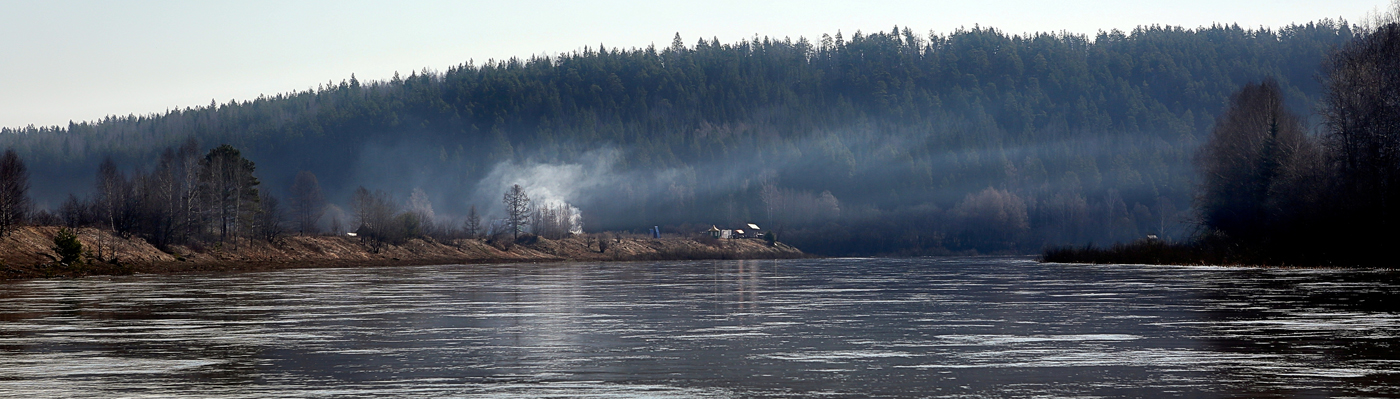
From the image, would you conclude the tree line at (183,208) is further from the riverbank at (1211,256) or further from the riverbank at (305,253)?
the riverbank at (1211,256)

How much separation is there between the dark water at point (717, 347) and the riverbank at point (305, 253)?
166 feet

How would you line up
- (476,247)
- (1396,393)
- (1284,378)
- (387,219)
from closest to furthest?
(1396,393), (1284,378), (387,219), (476,247)

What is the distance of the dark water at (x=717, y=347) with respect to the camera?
1499cm

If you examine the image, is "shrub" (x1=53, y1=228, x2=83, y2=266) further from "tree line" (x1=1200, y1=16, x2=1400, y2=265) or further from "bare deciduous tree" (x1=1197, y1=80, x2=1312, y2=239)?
"bare deciduous tree" (x1=1197, y1=80, x2=1312, y2=239)

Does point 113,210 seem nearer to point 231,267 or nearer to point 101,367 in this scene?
point 231,267

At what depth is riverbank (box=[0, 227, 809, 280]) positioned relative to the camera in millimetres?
81875

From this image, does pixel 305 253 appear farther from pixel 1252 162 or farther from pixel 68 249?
pixel 1252 162

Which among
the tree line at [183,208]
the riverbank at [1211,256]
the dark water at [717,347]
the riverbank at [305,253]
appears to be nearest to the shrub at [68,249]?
the tree line at [183,208]

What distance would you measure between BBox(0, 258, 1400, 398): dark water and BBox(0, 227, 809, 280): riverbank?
50618 millimetres

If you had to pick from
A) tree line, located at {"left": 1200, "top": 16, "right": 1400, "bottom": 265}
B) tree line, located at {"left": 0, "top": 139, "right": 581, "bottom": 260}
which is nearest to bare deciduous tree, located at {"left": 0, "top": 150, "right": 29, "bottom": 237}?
tree line, located at {"left": 0, "top": 139, "right": 581, "bottom": 260}

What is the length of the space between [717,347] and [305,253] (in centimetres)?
11275

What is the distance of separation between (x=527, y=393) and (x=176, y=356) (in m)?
8.22

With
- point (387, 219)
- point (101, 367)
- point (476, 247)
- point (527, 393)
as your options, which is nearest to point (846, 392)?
point (527, 393)

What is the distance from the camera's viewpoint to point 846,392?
46.9 ft
